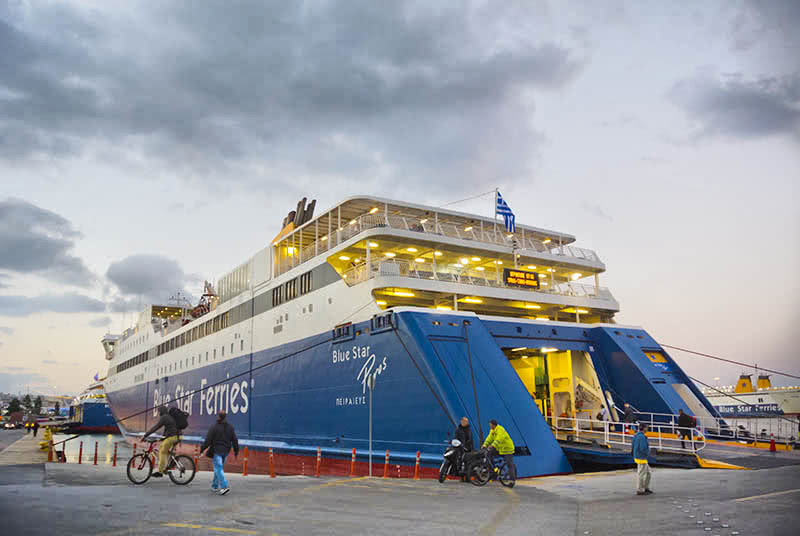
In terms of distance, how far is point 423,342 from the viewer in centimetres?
1600

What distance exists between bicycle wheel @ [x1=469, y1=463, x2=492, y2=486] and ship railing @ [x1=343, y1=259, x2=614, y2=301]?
747 cm

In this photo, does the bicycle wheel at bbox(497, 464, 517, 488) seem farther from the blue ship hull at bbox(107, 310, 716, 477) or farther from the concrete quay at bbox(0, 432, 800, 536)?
the blue ship hull at bbox(107, 310, 716, 477)

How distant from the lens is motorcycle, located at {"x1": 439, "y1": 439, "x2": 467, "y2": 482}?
1332 centimetres

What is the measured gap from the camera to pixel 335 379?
19.8 metres

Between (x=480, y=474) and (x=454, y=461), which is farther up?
(x=454, y=461)

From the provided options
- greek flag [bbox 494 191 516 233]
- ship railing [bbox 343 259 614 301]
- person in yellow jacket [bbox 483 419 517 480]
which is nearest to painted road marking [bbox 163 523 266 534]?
person in yellow jacket [bbox 483 419 517 480]

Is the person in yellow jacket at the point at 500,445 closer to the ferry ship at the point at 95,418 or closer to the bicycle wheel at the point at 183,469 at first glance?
the bicycle wheel at the point at 183,469

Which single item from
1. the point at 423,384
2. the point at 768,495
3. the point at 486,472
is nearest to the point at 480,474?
the point at 486,472

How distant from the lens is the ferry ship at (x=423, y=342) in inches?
630

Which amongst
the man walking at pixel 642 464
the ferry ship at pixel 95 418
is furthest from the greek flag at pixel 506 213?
the ferry ship at pixel 95 418

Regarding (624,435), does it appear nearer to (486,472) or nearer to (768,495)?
(486,472)

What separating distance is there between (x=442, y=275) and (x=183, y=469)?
1153cm

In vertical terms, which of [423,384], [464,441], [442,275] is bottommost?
[464,441]

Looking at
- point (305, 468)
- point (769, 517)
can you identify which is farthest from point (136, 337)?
point (769, 517)
